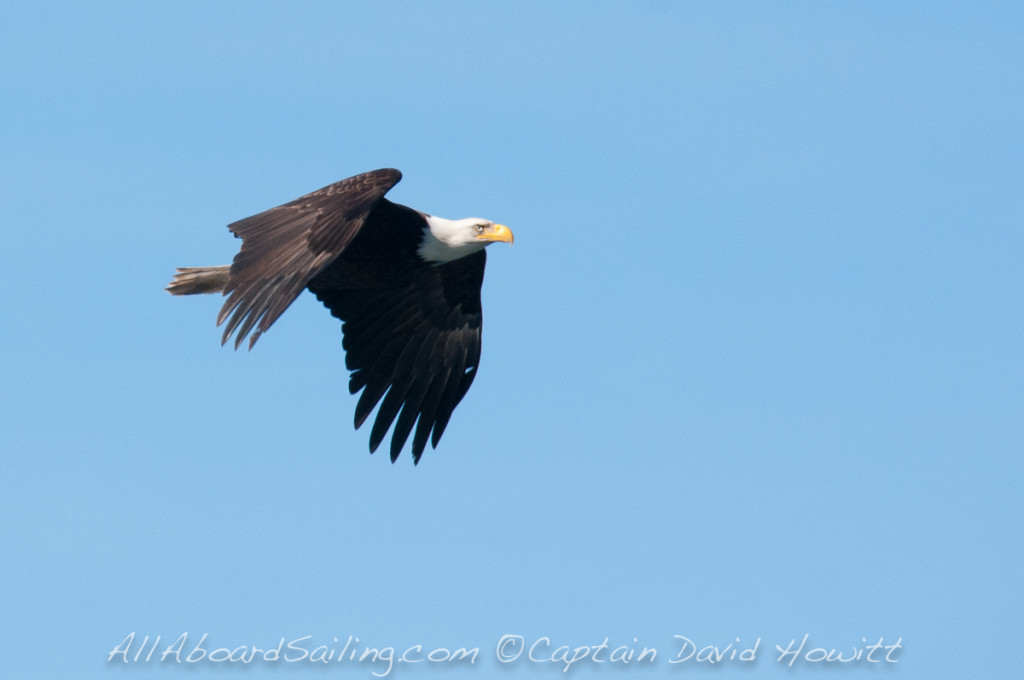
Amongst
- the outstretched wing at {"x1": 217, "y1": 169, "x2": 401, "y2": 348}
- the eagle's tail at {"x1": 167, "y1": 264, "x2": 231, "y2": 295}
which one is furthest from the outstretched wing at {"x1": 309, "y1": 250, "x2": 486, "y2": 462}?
the outstretched wing at {"x1": 217, "y1": 169, "x2": 401, "y2": 348}

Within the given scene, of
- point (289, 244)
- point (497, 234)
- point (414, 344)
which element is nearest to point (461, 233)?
point (497, 234)

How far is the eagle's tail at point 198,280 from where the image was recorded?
1494 centimetres

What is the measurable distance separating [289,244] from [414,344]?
124 inches

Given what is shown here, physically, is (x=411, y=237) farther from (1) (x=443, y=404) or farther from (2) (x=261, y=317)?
(2) (x=261, y=317)

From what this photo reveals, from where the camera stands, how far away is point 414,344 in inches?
619

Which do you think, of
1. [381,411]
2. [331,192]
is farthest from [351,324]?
[331,192]

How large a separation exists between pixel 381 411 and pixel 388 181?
278 cm

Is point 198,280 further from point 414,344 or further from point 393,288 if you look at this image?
point 414,344

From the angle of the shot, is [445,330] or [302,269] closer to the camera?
[302,269]

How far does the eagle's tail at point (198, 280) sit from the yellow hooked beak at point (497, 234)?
230cm

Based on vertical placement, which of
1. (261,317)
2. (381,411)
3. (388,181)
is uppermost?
(388,181)

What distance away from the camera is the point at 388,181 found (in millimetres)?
13516

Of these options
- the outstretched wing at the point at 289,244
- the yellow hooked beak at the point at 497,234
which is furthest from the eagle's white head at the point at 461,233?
the outstretched wing at the point at 289,244

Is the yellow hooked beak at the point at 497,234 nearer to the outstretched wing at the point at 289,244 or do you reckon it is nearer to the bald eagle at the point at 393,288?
the bald eagle at the point at 393,288
